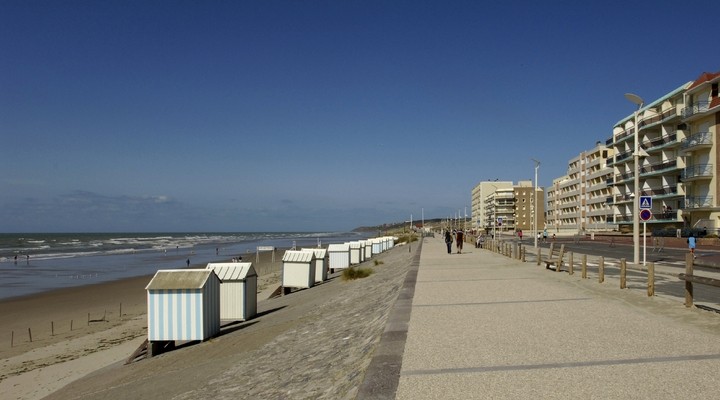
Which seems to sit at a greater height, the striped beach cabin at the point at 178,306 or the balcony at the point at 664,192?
the balcony at the point at 664,192

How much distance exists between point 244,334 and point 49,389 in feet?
12.9

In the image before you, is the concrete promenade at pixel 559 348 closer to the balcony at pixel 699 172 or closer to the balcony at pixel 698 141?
the balcony at pixel 698 141

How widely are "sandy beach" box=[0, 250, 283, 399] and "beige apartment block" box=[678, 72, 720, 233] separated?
3601 cm

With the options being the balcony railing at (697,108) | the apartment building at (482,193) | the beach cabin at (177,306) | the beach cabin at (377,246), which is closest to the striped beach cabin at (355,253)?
the beach cabin at (377,246)

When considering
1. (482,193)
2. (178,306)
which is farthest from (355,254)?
(482,193)

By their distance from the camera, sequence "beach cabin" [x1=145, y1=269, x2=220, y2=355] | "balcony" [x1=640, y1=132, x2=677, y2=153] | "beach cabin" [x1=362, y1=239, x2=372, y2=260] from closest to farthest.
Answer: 1. "beach cabin" [x1=145, y1=269, x2=220, y2=355]
2. "beach cabin" [x1=362, y1=239, x2=372, y2=260]
3. "balcony" [x1=640, y1=132, x2=677, y2=153]

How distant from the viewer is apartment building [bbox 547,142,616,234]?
78000 millimetres

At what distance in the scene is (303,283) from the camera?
2227 centimetres

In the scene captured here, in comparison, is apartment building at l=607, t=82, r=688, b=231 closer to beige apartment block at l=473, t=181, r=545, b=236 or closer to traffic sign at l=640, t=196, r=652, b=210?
traffic sign at l=640, t=196, r=652, b=210

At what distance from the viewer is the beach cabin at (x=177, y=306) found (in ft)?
38.4

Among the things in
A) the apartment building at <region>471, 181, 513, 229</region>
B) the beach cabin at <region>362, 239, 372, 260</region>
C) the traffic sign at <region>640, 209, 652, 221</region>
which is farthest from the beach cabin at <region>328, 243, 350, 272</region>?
the apartment building at <region>471, 181, 513, 229</region>

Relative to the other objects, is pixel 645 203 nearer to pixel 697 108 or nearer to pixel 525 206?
pixel 697 108

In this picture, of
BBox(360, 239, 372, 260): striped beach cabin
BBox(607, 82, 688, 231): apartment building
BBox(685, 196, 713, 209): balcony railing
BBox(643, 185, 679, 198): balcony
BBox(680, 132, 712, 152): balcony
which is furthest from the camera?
BBox(643, 185, 679, 198): balcony

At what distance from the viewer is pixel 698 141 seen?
147ft
